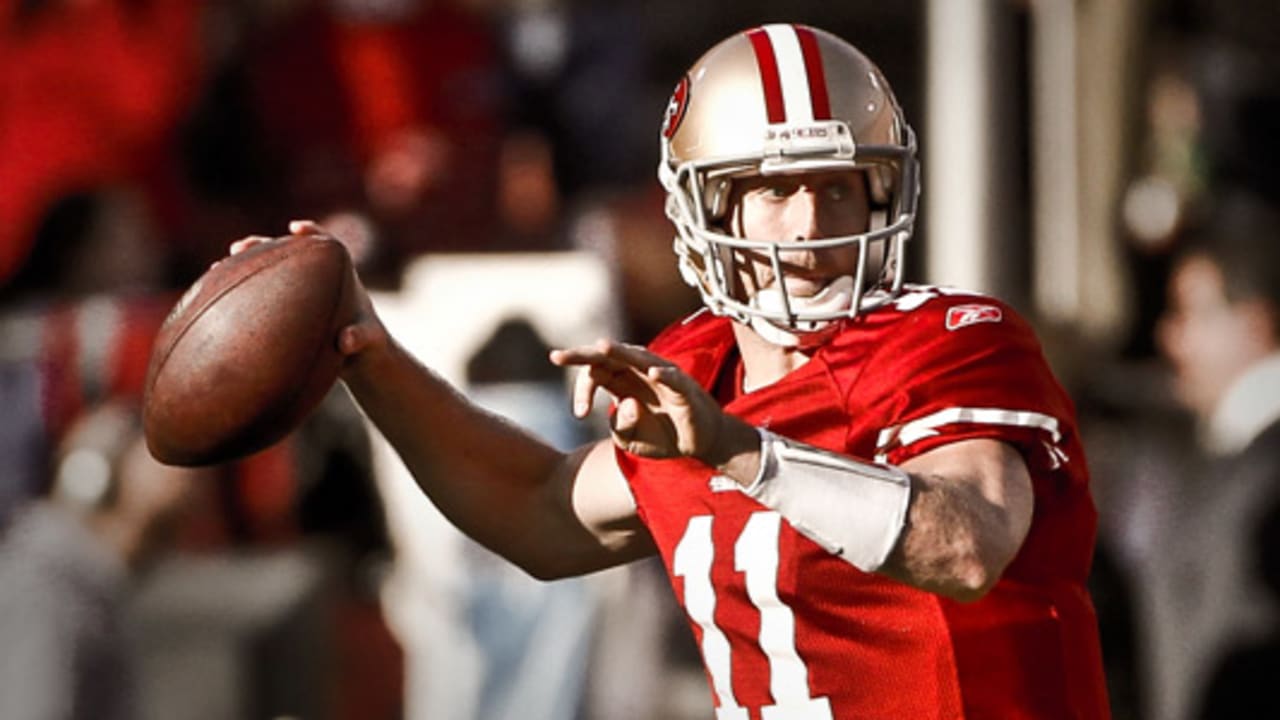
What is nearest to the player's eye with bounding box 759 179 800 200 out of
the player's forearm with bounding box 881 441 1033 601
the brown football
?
the player's forearm with bounding box 881 441 1033 601

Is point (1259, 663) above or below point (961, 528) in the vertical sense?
below

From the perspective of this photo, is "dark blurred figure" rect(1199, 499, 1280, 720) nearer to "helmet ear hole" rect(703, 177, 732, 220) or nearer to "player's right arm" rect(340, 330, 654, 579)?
"player's right arm" rect(340, 330, 654, 579)

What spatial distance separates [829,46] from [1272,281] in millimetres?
3144

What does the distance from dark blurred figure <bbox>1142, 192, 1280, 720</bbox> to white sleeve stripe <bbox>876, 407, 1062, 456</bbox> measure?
2.67 meters

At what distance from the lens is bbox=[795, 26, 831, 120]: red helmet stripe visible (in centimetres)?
332

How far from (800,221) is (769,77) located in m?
0.22

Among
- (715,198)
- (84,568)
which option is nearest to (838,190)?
(715,198)

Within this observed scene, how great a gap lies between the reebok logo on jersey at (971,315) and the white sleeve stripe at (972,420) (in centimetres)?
16

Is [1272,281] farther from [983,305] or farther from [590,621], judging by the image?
[983,305]

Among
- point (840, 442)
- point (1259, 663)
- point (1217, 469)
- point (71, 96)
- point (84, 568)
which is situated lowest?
point (1259, 663)

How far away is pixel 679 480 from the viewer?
11.3 ft

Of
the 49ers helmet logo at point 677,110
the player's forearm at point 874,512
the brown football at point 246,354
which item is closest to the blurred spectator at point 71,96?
the brown football at point 246,354

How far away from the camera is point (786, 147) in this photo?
3285 millimetres

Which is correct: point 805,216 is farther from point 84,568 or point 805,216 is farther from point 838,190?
point 84,568
